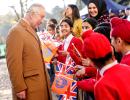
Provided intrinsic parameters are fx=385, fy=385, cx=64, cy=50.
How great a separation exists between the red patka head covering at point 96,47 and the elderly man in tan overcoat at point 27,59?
2.04 meters

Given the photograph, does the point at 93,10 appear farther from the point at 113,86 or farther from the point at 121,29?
the point at 113,86

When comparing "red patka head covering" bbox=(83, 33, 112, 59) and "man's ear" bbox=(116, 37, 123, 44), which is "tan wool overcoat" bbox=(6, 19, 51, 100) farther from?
"red patka head covering" bbox=(83, 33, 112, 59)

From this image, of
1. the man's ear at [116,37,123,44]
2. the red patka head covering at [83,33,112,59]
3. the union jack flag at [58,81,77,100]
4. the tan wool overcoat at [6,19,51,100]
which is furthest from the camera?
the union jack flag at [58,81,77,100]

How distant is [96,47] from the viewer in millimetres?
3061

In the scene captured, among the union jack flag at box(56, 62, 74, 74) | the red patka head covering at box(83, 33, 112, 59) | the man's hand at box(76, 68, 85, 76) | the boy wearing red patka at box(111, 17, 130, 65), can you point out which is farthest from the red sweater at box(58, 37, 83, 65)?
the red patka head covering at box(83, 33, 112, 59)

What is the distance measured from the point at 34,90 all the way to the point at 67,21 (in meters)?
1.50

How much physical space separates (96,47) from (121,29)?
63cm

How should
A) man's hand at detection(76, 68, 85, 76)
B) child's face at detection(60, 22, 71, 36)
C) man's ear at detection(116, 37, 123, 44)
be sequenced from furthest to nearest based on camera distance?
child's face at detection(60, 22, 71, 36)
man's hand at detection(76, 68, 85, 76)
man's ear at detection(116, 37, 123, 44)

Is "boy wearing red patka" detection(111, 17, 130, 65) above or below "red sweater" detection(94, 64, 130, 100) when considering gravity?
above

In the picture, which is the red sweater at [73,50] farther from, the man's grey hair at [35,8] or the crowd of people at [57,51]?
the man's grey hair at [35,8]

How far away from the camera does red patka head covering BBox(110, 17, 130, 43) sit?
11.7 ft

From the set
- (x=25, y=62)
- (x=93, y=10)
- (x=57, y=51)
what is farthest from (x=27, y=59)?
(x=93, y=10)

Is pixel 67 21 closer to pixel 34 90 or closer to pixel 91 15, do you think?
pixel 91 15

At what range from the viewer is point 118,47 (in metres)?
3.57
